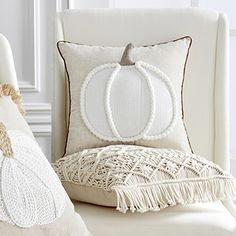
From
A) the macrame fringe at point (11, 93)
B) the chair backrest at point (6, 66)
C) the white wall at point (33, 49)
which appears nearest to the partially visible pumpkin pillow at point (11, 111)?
the macrame fringe at point (11, 93)

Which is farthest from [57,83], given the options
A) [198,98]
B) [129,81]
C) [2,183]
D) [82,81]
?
[2,183]

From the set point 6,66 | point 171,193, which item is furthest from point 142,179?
point 6,66

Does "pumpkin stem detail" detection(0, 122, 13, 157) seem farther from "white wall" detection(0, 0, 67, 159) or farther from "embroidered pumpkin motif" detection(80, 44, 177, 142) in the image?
"white wall" detection(0, 0, 67, 159)

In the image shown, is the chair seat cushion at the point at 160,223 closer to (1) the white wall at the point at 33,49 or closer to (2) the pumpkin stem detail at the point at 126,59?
(2) the pumpkin stem detail at the point at 126,59

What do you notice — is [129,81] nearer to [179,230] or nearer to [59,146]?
[59,146]

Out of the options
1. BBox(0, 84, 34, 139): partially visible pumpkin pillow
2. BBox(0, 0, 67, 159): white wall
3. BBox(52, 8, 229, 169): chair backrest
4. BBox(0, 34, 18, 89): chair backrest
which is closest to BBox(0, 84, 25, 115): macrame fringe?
BBox(0, 84, 34, 139): partially visible pumpkin pillow

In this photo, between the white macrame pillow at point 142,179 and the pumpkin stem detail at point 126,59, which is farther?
the pumpkin stem detail at point 126,59

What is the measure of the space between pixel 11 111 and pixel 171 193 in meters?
0.39

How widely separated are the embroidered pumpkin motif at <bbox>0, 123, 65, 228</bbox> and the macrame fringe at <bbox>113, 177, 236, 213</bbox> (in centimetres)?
15

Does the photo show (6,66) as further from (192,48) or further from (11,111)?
(192,48)

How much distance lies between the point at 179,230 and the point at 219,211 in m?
0.15

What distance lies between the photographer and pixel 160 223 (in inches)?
56.2

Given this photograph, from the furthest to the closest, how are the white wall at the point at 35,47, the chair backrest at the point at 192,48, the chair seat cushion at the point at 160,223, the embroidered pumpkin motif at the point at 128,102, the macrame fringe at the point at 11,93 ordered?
1. the white wall at the point at 35,47
2. the chair backrest at the point at 192,48
3. the embroidered pumpkin motif at the point at 128,102
4. the macrame fringe at the point at 11,93
5. the chair seat cushion at the point at 160,223

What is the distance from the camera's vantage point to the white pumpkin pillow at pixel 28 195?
1.27 metres
